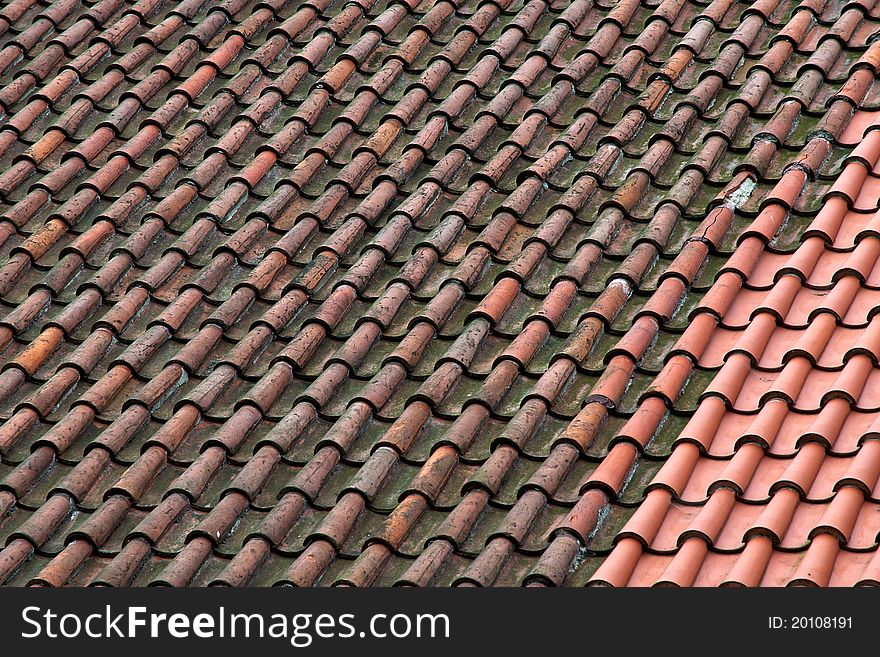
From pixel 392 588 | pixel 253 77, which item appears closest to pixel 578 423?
pixel 392 588

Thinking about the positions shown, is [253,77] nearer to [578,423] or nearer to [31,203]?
[31,203]

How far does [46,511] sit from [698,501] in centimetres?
260

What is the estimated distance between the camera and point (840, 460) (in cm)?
454

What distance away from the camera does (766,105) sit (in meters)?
6.43

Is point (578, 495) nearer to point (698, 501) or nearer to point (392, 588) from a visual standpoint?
point (698, 501)

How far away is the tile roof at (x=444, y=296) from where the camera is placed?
15.4 ft

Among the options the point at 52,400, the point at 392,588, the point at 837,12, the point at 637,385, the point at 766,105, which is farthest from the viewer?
the point at 837,12

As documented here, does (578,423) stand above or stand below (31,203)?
below

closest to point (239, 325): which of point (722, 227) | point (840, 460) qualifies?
point (722, 227)

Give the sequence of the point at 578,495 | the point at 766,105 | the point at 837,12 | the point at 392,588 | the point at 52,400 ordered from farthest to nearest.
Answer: the point at 837,12 < the point at 766,105 < the point at 52,400 < the point at 578,495 < the point at 392,588

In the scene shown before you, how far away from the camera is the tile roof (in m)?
4.69

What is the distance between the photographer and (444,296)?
18.5 feet

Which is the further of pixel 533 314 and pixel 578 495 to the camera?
pixel 533 314

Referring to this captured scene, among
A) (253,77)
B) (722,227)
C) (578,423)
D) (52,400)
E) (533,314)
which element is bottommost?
(52,400)
